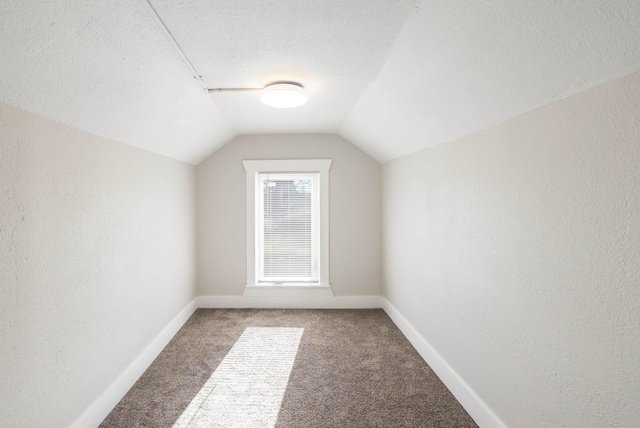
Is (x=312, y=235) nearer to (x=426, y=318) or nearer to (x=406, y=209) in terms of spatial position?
(x=406, y=209)

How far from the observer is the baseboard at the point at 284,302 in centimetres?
410

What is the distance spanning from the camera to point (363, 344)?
10.2 ft

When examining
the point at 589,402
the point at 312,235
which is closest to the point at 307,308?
the point at 312,235

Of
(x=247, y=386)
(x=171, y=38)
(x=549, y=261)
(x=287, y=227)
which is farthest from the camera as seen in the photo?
(x=287, y=227)

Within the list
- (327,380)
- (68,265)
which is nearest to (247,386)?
(327,380)

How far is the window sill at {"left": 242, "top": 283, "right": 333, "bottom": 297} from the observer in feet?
13.4

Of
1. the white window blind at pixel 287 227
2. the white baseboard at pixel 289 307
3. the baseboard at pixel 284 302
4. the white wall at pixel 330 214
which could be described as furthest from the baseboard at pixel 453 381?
the white window blind at pixel 287 227

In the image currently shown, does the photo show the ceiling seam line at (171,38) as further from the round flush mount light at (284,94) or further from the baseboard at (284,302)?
the baseboard at (284,302)

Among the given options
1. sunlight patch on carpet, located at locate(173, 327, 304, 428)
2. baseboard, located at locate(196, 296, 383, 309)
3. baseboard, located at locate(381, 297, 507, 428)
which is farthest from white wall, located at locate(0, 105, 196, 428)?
baseboard, located at locate(381, 297, 507, 428)

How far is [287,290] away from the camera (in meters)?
4.11

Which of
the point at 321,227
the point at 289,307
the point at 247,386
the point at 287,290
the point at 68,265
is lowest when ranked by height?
the point at 247,386

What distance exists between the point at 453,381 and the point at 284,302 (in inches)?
89.8

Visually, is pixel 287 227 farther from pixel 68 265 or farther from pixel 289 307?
pixel 68 265

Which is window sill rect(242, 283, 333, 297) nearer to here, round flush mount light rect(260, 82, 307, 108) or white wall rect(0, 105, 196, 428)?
white wall rect(0, 105, 196, 428)
